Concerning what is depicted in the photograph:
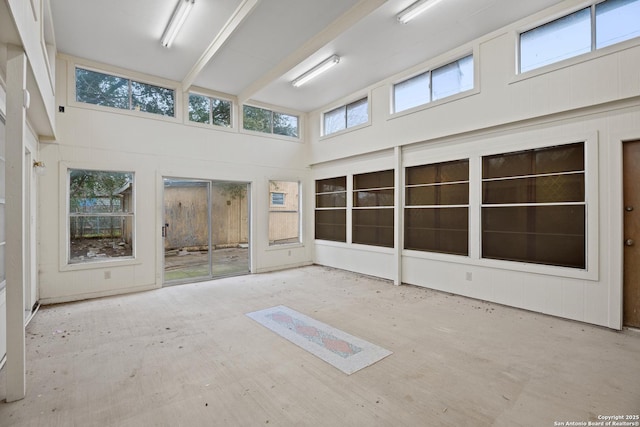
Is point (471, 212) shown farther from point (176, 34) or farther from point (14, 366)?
point (14, 366)

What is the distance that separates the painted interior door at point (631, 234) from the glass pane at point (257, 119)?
19.9 feet

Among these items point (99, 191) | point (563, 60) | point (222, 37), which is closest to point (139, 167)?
point (99, 191)

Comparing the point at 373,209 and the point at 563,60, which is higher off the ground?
the point at 563,60

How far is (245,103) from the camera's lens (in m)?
6.62

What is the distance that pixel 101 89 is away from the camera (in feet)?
16.8

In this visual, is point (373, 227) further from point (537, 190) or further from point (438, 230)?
point (537, 190)

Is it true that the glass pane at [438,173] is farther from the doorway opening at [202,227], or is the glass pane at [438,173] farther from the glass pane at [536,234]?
the doorway opening at [202,227]

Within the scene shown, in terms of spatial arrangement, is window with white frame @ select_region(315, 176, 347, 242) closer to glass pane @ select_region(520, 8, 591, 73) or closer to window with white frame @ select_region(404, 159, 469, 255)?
window with white frame @ select_region(404, 159, 469, 255)

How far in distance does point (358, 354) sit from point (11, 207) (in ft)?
9.87

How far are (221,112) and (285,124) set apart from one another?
1614 mm

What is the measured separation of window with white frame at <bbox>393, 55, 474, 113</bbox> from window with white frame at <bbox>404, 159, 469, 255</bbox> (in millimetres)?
1143

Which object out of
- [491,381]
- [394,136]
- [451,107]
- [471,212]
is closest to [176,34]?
[394,136]

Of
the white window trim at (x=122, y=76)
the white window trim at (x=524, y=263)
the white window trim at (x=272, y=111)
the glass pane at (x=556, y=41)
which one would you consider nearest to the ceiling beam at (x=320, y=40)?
the white window trim at (x=272, y=111)

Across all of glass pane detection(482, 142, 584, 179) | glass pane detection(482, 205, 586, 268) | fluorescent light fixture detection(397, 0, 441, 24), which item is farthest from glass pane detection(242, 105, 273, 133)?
glass pane detection(482, 205, 586, 268)
